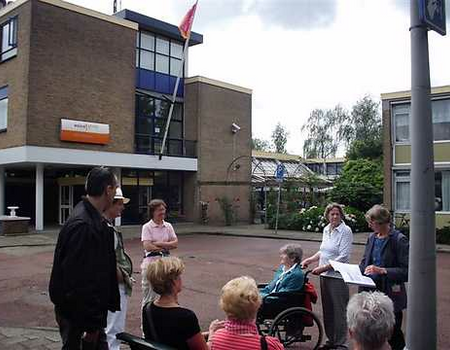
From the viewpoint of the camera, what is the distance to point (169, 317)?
301 cm

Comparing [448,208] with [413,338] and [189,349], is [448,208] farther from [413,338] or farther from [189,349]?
[189,349]

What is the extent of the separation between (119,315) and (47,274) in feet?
21.7

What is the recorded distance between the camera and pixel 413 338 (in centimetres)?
388

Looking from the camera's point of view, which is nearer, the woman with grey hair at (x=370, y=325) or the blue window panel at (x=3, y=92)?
the woman with grey hair at (x=370, y=325)

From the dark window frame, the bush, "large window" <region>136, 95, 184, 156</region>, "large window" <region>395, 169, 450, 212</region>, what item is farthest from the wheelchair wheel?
"large window" <region>136, 95, 184, 156</region>

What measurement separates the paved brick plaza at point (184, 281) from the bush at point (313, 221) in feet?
15.5

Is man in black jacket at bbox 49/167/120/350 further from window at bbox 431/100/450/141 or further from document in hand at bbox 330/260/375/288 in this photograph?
window at bbox 431/100/450/141

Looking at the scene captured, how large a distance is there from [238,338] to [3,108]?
2228cm

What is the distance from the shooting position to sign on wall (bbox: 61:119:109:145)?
70.1ft

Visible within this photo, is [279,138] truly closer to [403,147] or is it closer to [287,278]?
[403,147]

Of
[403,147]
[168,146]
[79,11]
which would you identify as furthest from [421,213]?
[168,146]

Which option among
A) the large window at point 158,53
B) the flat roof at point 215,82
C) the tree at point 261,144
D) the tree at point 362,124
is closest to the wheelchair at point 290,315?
the large window at point 158,53

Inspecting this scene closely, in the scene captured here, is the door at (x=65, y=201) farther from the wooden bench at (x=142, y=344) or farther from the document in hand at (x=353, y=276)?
the wooden bench at (x=142, y=344)

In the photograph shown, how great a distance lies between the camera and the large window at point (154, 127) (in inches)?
1013
